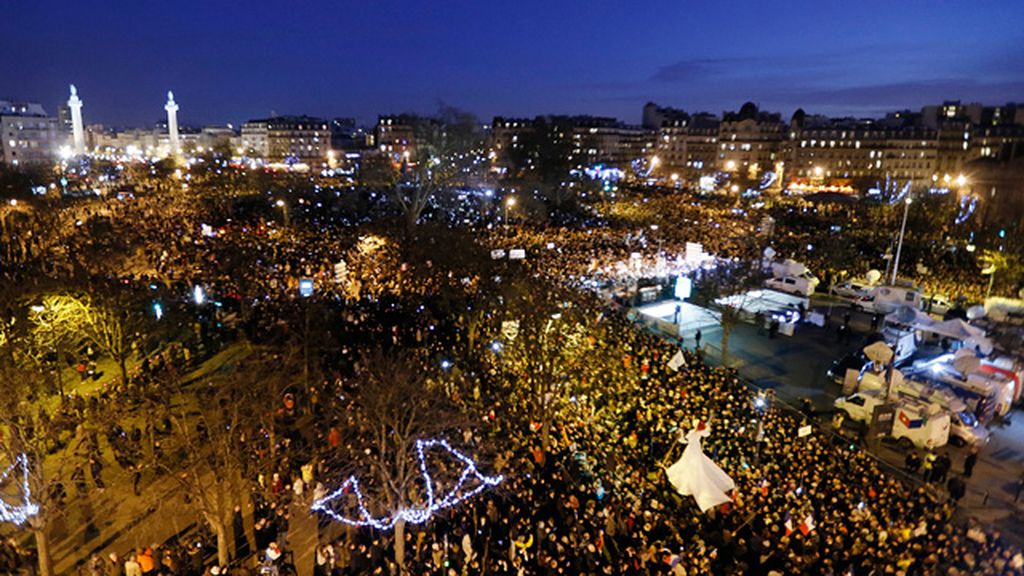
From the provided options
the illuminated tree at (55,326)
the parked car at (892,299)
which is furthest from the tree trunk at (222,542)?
A: the parked car at (892,299)

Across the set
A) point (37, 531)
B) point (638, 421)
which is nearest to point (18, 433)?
point (37, 531)

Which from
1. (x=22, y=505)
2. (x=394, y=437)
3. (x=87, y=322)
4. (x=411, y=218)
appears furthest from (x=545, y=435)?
(x=411, y=218)

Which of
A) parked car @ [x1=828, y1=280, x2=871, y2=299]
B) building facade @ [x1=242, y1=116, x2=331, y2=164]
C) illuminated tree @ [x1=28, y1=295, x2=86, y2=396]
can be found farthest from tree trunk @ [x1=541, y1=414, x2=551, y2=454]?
building facade @ [x1=242, y1=116, x2=331, y2=164]

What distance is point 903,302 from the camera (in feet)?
81.0

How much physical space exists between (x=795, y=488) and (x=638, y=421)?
367 centimetres

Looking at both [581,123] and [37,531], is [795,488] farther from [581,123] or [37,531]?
[581,123]

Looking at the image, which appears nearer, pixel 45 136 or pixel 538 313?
pixel 538 313

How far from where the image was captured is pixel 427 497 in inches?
454

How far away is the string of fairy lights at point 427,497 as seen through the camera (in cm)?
1071

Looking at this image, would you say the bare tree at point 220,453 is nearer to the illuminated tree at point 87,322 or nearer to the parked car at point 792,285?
the illuminated tree at point 87,322

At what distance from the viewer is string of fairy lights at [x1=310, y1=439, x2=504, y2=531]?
10711 mm

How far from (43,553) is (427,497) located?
241 inches

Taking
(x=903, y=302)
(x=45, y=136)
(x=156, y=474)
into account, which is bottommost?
(x=156, y=474)

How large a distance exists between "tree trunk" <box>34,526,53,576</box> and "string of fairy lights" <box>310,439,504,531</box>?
403 cm
